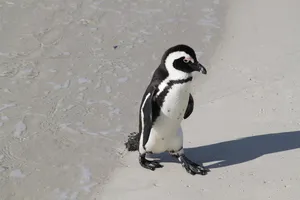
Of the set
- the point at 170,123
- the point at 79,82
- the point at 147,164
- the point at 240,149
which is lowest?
the point at 79,82

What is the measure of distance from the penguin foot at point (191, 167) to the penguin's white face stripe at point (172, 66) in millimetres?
634

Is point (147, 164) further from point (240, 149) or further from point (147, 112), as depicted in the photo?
point (240, 149)

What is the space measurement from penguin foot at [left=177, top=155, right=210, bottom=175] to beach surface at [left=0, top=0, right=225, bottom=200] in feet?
0.20

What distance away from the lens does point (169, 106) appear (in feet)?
11.7

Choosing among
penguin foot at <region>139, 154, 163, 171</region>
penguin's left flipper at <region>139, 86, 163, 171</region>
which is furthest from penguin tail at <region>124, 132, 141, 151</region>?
penguin's left flipper at <region>139, 86, 163, 171</region>

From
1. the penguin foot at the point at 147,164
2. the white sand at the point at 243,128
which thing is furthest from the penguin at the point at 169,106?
the white sand at the point at 243,128

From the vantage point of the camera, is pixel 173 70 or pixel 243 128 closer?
pixel 173 70

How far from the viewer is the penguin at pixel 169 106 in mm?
3467

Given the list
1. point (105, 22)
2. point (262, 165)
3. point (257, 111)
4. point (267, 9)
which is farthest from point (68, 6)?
point (262, 165)

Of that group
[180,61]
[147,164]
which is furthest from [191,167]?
[180,61]

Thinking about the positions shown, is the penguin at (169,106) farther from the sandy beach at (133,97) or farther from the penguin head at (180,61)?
the sandy beach at (133,97)

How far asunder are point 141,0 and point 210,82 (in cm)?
181

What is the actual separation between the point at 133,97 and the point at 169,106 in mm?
1270

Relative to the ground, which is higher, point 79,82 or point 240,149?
point 240,149
